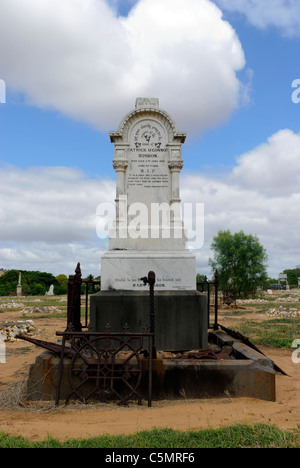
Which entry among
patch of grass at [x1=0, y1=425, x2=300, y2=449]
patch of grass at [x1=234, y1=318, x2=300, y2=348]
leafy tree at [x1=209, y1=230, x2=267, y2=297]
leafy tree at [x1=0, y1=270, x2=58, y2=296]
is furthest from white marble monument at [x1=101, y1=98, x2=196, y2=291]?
leafy tree at [x1=0, y1=270, x2=58, y2=296]

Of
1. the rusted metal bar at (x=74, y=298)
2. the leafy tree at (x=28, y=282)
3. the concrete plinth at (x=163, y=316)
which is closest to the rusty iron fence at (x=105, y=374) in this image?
the rusted metal bar at (x=74, y=298)

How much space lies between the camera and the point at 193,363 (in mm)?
Answer: 4977

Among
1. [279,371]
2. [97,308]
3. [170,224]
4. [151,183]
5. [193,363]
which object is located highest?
[151,183]

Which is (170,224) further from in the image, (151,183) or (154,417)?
(154,417)

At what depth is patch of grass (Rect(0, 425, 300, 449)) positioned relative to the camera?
328 cm

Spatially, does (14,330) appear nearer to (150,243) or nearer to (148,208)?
(150,243)

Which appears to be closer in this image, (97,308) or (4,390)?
(4,390)

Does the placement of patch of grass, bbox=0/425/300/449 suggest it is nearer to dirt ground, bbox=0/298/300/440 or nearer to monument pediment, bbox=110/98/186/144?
dirt ground, bbox=0/298/300/440

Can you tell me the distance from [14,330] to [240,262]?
1336 inches

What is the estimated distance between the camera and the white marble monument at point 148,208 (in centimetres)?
721

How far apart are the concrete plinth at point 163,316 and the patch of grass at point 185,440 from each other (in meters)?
3.11
